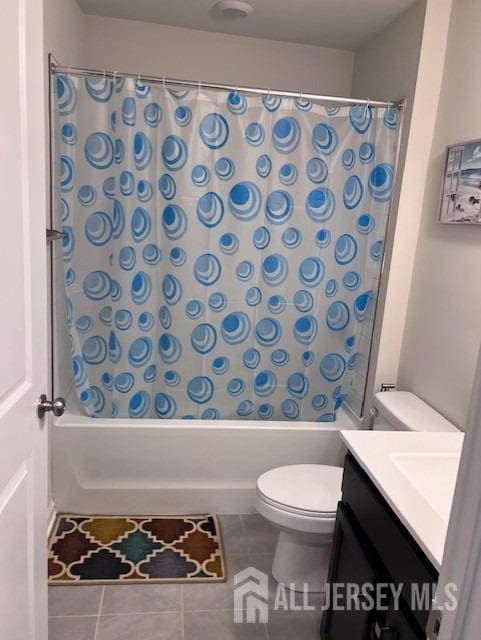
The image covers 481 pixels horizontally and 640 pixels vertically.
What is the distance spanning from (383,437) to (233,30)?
7.56ft

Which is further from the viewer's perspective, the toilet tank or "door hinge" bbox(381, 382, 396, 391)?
"door hinge" bbox(381, 382, 396, 391)

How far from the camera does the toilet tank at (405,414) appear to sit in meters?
1.94

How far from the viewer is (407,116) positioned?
2225 millimetres

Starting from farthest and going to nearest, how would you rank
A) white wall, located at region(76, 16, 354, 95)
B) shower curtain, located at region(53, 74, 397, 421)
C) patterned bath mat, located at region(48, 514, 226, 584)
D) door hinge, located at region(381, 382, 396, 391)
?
white wall, located at region(76, 16, 354, 95) < door hinge, located at region(381, 382, 396, 391) < shower curtain, located at region(53, 74, 397, 421) < patterned bath mat, located at region(48, 514, 226, 584)

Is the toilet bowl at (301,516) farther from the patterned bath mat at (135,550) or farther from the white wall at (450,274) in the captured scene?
the white wall at (450,274)

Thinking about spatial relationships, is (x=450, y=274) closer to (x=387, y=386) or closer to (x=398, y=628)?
(x=387, y=386)

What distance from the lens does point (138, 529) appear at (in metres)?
2.30

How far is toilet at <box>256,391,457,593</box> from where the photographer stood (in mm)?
1833

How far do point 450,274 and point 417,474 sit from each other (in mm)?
1000

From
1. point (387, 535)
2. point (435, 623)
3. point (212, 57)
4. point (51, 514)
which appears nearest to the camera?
point (435, 623)

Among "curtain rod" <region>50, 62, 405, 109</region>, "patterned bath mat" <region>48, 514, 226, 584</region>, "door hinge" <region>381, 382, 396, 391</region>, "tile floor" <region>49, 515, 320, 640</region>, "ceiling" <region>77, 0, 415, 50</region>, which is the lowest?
"tile floor" <region>49, 515, 320, 640</region>

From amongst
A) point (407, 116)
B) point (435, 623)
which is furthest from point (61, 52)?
point (435, 623)

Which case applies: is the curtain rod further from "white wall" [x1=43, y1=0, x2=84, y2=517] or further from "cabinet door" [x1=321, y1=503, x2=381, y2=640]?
"cabinet door" [x1=321, y1=503, x2=381, y2=640]

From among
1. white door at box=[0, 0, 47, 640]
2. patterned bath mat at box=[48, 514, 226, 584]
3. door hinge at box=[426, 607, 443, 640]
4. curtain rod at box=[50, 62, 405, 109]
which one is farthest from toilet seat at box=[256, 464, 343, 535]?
curtain rod at box=[50, 62, 405, 109]
